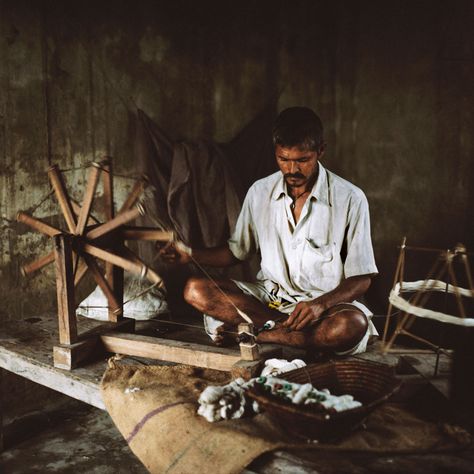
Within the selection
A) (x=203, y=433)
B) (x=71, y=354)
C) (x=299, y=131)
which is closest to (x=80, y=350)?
(x=71, y=354)

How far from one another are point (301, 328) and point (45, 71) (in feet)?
8.43

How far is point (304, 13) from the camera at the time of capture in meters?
5.35

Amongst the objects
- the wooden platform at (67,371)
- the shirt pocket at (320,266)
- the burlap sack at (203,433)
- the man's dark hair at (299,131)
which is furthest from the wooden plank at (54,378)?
the man's dark hair at (299,131)

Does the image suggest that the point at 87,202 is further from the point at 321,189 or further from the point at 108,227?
the point at 321,189

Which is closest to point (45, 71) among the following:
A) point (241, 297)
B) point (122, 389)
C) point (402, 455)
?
point (241, 297)

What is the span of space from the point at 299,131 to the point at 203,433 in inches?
69.9

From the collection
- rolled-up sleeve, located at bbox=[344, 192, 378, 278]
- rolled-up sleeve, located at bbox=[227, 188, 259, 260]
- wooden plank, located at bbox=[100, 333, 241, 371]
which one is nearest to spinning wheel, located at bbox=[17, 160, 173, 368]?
wooden plank, located at bbox=[100, 333, 241, 371]

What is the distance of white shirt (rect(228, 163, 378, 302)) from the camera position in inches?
134

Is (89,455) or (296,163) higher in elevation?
(296,163)

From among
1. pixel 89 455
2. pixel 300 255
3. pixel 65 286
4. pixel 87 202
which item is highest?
pixel 87 202

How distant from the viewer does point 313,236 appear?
3.50m

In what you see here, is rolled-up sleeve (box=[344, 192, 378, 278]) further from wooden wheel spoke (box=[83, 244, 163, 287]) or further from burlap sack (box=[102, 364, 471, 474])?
wooden wheel spoke (box=[83, 244, 163, 287])

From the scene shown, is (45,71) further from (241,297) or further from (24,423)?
(24,423)

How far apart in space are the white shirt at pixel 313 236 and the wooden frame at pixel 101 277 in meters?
0.66
